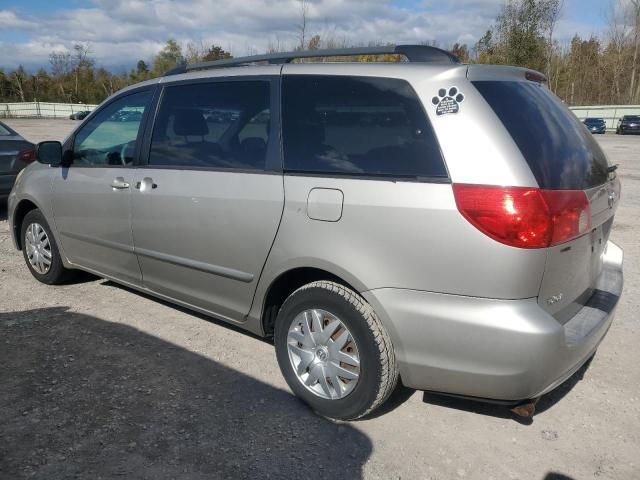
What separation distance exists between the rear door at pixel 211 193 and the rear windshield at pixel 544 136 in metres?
1.19

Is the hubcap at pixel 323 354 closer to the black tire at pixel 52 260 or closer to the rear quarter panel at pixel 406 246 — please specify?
the rear quarter panel at pixel 406 246

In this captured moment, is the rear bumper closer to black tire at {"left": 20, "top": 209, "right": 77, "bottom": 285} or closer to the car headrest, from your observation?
the car headrest

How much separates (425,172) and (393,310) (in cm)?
65

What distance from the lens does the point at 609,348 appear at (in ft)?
12.2

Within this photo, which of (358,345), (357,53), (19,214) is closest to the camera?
(358,345)

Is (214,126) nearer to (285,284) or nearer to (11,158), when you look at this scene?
(285,284)

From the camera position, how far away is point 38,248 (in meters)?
4.86

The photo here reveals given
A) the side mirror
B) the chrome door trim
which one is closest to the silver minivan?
the chrome door trim

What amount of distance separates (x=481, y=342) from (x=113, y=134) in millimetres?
3151

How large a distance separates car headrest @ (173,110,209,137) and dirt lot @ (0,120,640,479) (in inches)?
57.0

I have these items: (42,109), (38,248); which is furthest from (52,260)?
(42,109)

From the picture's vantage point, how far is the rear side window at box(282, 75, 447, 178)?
2.52m

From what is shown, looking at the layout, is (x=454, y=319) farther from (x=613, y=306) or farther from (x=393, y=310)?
(x=613, y=306)

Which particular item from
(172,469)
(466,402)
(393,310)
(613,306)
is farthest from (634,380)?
(172,469)
